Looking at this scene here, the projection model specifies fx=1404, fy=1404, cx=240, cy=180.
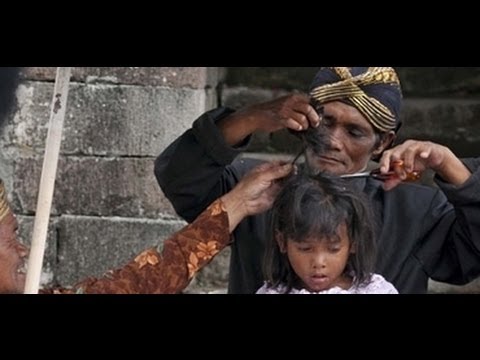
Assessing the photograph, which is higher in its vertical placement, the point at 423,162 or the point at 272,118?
the point at 272,118

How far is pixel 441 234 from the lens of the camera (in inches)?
127

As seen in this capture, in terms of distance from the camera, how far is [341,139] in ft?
10.4

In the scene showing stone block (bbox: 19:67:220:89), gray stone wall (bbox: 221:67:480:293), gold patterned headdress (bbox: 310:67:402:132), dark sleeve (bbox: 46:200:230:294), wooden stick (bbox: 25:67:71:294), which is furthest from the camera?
gray stone wall (bbox: 221:67:480:293)

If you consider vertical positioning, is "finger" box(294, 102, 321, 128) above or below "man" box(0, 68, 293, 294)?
above

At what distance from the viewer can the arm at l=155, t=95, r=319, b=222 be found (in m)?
3.14

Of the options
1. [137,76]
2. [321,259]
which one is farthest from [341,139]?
[137,76]

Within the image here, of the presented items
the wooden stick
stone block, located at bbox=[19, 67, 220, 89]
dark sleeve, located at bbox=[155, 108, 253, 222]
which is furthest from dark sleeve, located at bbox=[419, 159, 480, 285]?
stone block, located at bbox=[19, 67, 220, 89]

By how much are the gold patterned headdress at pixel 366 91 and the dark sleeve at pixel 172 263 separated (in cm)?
37

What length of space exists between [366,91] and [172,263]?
596mm

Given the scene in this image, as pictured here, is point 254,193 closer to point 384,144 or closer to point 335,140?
point 335,140

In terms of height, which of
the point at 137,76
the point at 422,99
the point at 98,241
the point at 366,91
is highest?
the point at 422,99

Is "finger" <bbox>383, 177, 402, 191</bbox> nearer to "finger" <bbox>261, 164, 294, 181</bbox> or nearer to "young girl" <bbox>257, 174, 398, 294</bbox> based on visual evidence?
"young girl" <bbox>257, 174, 398, 294</bbox>
